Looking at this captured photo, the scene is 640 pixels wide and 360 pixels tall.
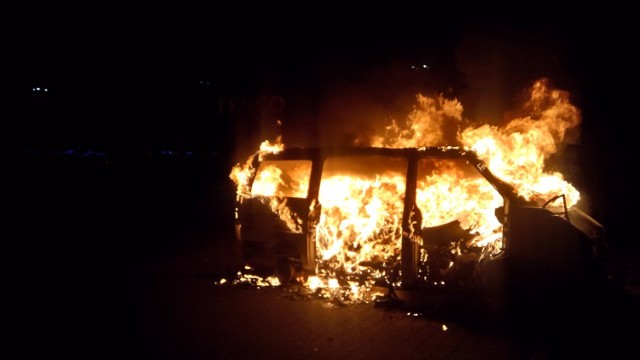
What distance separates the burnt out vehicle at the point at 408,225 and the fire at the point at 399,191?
0.01m

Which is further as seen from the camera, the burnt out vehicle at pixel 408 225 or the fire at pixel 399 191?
the fire at pixel 399 191

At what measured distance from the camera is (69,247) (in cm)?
995

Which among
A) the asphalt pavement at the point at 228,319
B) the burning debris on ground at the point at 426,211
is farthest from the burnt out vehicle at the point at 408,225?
the asphalt pavement at the point at 228,319

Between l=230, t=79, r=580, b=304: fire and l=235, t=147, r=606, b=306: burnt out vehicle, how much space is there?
14 mm

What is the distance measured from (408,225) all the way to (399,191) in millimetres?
735

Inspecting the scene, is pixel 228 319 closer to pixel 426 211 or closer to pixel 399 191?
pixel 399 191

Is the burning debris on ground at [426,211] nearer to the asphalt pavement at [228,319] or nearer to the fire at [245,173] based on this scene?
the fire at [245,173]

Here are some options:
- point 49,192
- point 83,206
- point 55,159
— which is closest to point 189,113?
point 55,159

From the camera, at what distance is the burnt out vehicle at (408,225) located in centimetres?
517

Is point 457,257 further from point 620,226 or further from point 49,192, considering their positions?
point 49,192

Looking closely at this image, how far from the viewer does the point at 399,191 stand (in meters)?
6.38

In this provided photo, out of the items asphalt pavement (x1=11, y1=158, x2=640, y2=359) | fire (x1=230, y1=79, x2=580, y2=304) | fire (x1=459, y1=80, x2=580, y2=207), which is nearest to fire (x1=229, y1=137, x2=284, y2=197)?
fire (x1=230, y1=79, x2=580, y2=304)

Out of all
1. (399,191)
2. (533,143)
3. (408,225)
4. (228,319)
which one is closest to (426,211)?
(399,191)

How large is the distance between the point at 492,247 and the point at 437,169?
1.24m
